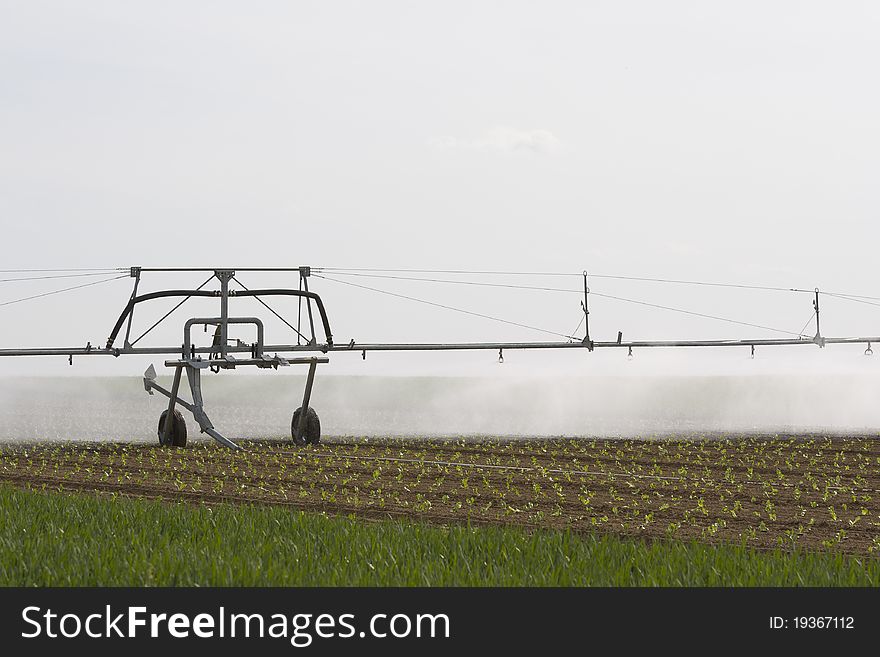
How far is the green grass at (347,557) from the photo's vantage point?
31.1 feet

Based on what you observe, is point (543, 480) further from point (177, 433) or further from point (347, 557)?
point (177, 433)

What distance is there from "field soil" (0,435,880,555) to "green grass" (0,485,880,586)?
6.85ft

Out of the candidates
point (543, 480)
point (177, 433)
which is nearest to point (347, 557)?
point (543, 480)

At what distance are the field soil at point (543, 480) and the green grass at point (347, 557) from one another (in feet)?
6.85

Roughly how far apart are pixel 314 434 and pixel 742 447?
9831mm

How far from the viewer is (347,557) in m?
10.8

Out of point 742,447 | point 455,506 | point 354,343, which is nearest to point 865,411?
point 742,447

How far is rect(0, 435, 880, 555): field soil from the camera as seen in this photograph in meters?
15.2

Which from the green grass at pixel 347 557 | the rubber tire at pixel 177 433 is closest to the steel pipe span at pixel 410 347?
the rubber tire at pixel 177 433

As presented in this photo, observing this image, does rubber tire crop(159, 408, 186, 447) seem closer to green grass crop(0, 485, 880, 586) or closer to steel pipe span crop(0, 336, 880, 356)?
steel pipe span crop(0, 336, 880, 356)

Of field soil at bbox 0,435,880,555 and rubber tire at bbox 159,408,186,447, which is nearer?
field soil at bbox 0,435,880,555

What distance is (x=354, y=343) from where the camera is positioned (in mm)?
30578

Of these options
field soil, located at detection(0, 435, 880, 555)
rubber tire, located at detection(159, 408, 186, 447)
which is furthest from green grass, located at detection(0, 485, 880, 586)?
rubber tire, located at detection(159, 408, 186, 447)
